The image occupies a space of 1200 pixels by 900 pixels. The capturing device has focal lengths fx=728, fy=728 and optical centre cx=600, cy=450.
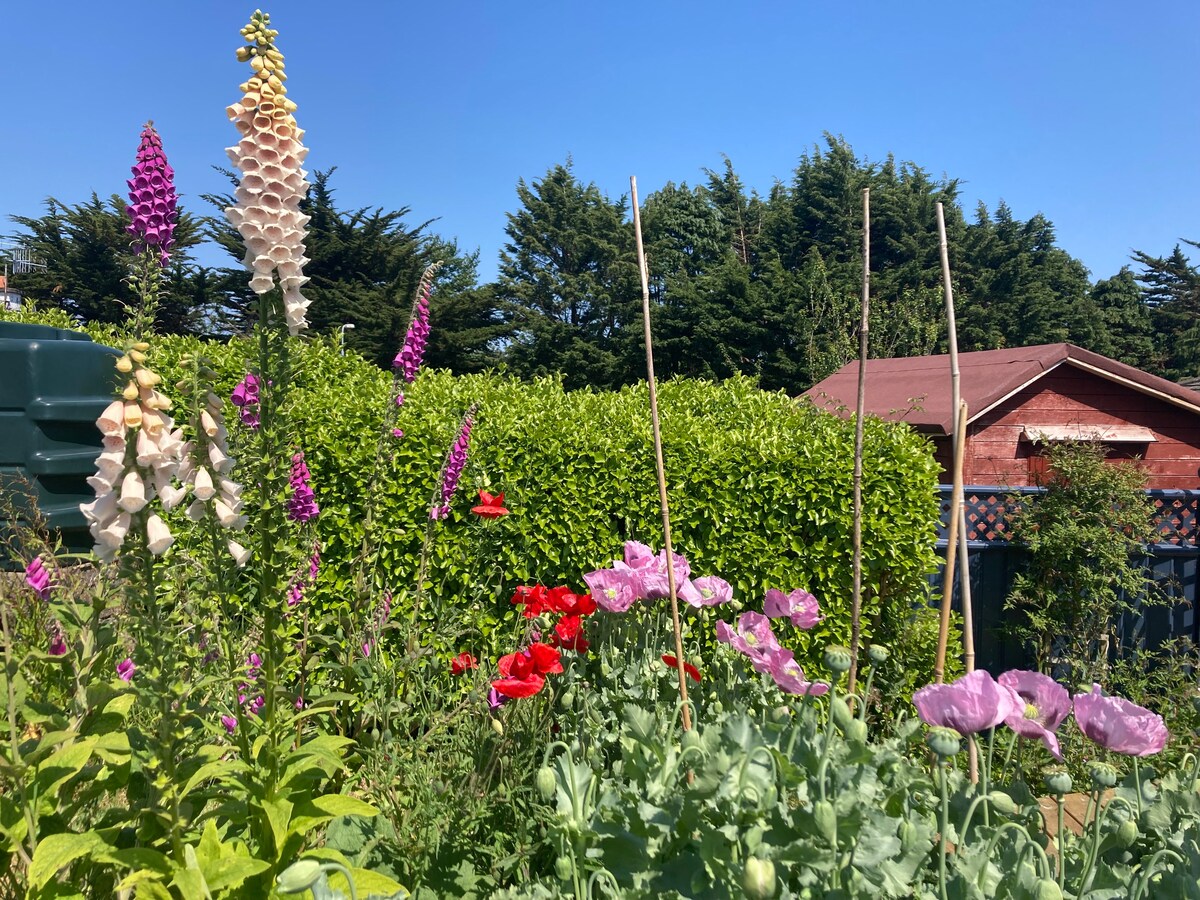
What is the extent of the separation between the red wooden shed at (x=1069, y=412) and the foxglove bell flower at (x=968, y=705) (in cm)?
811

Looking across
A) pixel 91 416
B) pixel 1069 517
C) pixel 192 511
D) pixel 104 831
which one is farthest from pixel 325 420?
pixel 1069 517

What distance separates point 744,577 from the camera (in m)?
3.53

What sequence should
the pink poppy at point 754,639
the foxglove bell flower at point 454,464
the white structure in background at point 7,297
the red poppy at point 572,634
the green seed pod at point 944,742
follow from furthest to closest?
1. the white structure in background at point 7,297
2. the foxglove bell flower at point 454,464
3. the red poppy at point 572,634
4. the pink poppy at point 754,639
5. the green seed pod at point 944,742

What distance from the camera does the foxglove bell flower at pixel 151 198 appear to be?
65.0 inches

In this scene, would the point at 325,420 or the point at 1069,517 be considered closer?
the point at 325,420

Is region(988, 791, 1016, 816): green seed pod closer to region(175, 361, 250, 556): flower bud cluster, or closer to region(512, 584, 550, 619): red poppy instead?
region(512, 584, 550, 619): red poppy

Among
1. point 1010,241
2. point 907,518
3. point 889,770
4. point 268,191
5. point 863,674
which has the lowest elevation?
point 863,674

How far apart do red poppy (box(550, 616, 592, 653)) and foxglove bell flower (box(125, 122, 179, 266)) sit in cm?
147

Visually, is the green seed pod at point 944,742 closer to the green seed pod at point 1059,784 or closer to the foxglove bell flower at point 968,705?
the foxglove bell flower at point 968,705

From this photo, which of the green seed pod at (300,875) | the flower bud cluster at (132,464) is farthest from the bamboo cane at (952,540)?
the flower bud cluster at (132,464)

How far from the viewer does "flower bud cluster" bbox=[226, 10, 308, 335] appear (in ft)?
4.95

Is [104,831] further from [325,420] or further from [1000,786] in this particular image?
[325,420]

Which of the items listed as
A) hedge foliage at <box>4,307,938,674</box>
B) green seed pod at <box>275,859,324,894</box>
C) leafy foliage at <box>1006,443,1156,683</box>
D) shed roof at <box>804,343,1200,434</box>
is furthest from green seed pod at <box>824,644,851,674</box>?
shed roof at <box>804,343,1200,434</box>

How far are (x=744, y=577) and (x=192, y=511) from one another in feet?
8.47
